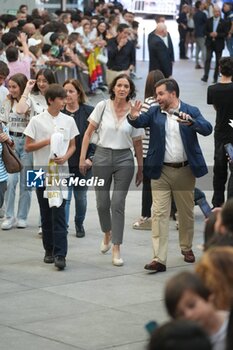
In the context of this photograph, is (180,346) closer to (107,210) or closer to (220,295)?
(220,295)

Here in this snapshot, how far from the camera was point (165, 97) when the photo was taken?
1036cm

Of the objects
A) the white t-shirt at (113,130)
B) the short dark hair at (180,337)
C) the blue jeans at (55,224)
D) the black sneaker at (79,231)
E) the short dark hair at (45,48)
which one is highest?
the short dark hair at (180,337)

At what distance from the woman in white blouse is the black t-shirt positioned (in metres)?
1.61

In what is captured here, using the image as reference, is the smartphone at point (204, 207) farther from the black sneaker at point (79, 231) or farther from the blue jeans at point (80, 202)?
the black sneaker at point (79, 231)

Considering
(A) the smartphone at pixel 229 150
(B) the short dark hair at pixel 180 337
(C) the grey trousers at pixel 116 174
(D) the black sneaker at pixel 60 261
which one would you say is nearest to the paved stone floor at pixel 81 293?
(D) the black sneaker at pixel 60 261

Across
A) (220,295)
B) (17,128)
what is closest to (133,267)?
(17,128)

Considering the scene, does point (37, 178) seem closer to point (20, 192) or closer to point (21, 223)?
point (20, 192)

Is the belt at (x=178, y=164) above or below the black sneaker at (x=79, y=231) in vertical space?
above

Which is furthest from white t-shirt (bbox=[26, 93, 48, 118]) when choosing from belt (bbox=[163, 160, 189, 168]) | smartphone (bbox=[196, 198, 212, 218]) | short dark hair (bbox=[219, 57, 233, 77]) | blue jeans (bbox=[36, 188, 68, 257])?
smartphone (bbox=[196, 198, 212, 218])

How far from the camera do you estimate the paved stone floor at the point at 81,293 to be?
830 cm

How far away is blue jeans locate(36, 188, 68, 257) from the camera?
10570 mm

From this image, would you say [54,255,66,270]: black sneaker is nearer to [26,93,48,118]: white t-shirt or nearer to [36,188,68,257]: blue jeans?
[36,188,68,257]: blue jeans

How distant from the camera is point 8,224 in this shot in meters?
12.6

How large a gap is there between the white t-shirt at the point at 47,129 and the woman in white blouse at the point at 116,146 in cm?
23
